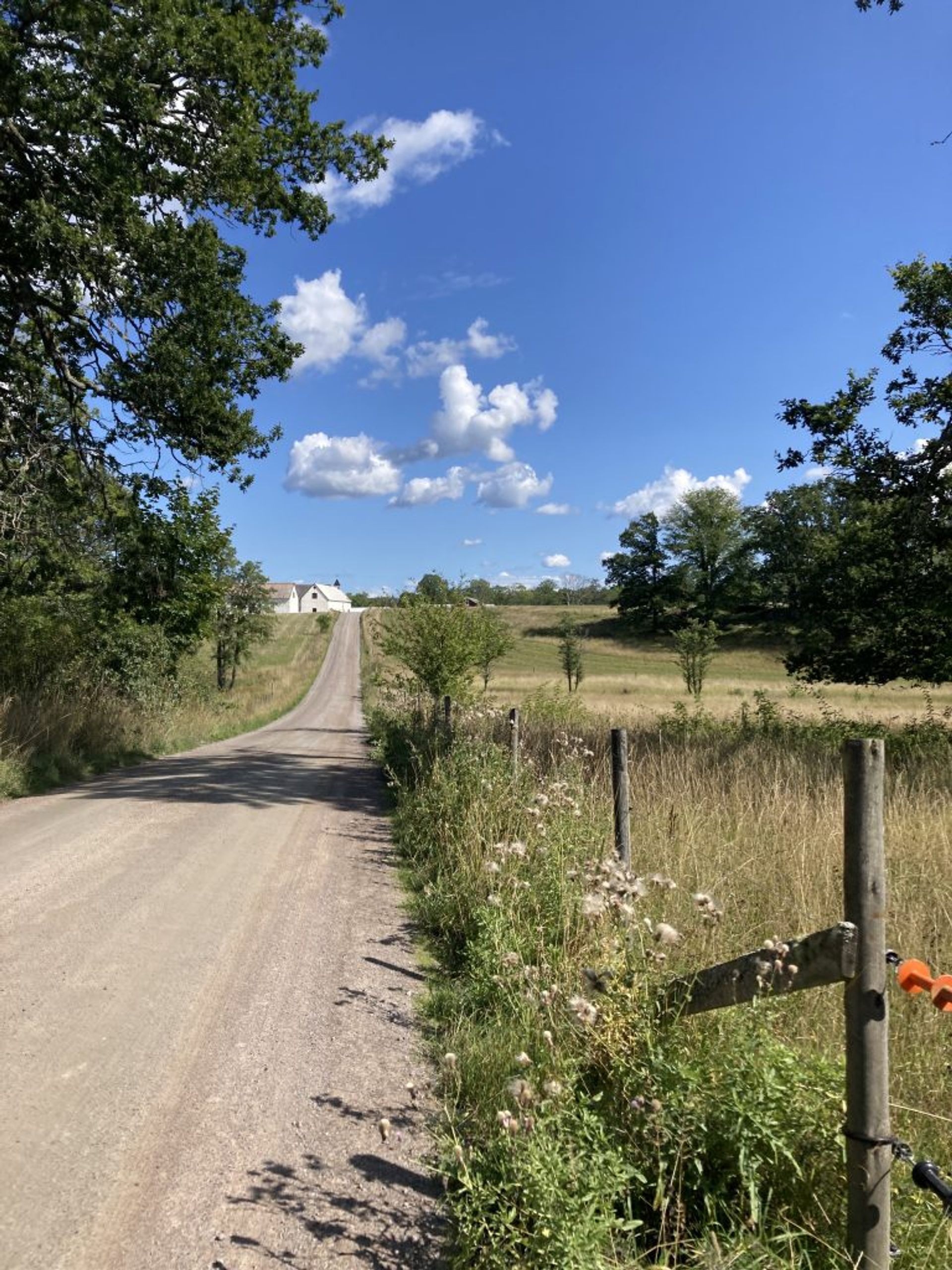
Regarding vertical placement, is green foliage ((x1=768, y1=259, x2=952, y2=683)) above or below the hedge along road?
above

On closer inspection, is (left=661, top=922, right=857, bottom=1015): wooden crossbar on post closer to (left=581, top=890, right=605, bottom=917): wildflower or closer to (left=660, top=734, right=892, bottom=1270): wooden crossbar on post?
(left=660, top=734, right=892, bottom=1270): wooden crossbar on post

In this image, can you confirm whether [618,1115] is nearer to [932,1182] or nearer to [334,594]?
[932,1182]

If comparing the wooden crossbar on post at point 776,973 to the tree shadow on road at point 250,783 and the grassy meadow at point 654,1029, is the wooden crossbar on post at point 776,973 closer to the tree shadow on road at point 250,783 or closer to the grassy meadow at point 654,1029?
the grassy meadow at point 654,1029

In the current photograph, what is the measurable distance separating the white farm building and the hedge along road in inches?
5316

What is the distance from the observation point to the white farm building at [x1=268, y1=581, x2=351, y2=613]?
146750 mm

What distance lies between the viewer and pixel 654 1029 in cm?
290

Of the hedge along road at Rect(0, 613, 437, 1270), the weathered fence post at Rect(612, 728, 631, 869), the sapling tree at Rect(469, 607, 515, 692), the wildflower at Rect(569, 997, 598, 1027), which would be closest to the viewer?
the hedge along road at Rect(0, 613, 437, 1270)

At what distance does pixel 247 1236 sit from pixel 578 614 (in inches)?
4255

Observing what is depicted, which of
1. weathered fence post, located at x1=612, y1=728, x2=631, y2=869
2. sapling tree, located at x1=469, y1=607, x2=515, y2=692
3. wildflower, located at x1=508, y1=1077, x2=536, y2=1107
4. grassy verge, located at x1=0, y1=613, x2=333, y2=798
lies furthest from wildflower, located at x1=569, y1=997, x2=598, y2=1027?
sapling tree, located at x1=469, y1=607, x2=515, y2=692

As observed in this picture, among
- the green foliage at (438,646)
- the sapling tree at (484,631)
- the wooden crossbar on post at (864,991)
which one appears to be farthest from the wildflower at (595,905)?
the sapling tree at (484,631)

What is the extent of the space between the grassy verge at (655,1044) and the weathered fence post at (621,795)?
11.9 inches

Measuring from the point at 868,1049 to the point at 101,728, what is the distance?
1577 cm

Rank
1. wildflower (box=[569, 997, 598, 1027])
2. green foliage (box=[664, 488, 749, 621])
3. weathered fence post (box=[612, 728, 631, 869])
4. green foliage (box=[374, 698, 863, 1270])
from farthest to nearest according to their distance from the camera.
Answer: green foliage (box=[664, 488, 749, 621]) < weathered fence post (box=[612, 728, 631, 869]) < wildflower (box=[569, 997, 598, 1027]) < green foliage (box=[374, 698, 863, 1270])

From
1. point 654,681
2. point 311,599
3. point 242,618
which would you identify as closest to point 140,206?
point 242,618
